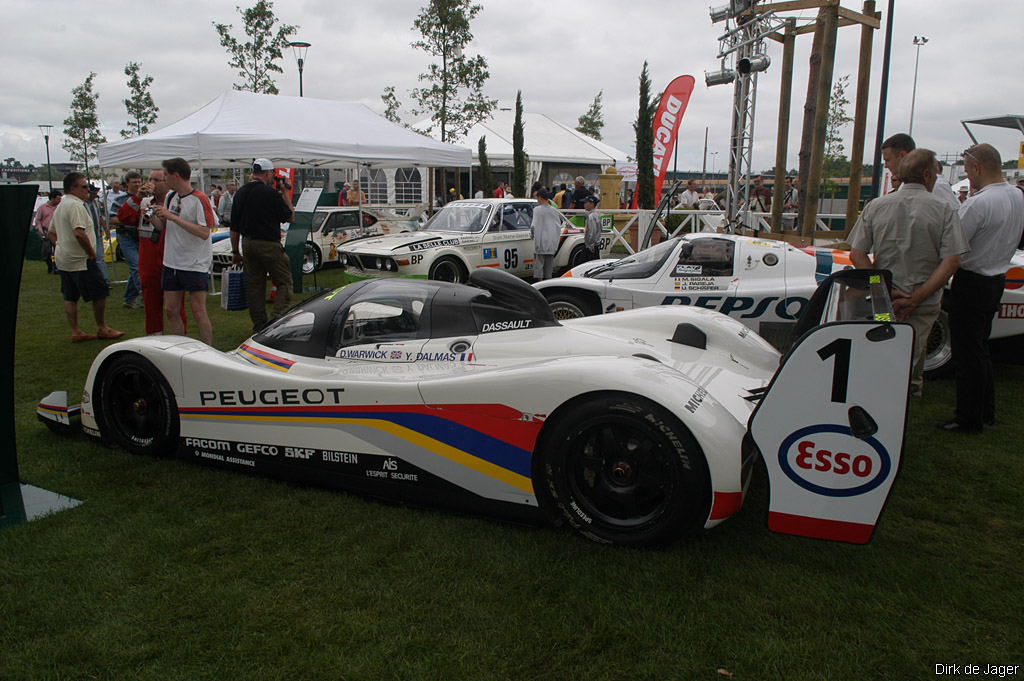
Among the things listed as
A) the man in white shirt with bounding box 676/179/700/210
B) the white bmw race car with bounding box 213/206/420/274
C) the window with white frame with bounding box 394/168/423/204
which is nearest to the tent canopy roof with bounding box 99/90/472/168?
the white bmw race car with bounding box 213/206/420/274

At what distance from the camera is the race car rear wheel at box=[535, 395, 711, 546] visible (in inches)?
103

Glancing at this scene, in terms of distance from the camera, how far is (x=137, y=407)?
3.91m

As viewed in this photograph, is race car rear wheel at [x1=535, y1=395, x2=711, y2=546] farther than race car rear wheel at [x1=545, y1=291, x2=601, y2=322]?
No

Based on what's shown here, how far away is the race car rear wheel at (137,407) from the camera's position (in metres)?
3.76

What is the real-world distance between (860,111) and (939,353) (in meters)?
6.30

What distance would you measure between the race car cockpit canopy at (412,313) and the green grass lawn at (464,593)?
825 millimetres

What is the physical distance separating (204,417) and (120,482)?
Result: 1.81ft

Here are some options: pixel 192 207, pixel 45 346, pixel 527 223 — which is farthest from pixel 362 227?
pixel 192 207

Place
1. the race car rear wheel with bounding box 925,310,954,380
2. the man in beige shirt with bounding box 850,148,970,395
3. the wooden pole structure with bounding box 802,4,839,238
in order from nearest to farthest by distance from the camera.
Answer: the man in beige shirt with bounding box 850,148,970,395
the race car rear wheel with bounding box 925,310,954,380
the wooden pole structure with bounding box 802,4,839,238

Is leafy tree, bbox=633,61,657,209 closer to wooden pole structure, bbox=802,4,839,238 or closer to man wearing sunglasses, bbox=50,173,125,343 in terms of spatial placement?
wooden pole structure, bbox=802,4,839,238

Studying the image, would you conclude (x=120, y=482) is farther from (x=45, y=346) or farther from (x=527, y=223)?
(x=527, y=223)

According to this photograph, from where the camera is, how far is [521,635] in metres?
2.36

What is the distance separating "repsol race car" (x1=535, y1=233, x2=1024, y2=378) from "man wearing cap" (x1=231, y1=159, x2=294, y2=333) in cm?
276

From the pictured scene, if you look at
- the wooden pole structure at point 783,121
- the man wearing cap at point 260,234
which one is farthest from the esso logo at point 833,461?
the wooden pole structure at point 783,121
